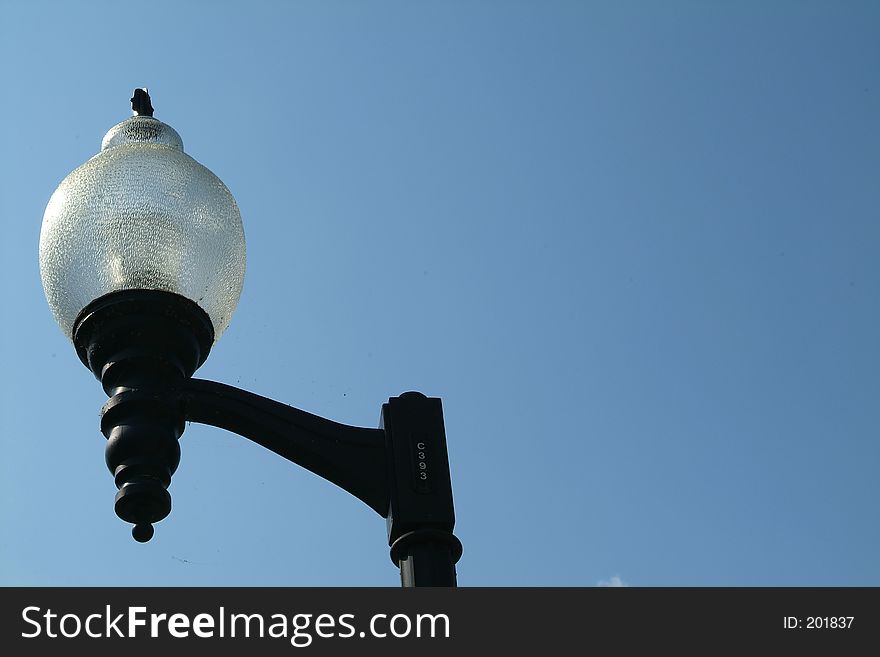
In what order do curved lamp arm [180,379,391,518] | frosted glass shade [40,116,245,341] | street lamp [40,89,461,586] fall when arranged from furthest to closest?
frosted glass shade [40,116,245,341] < curved lamp arm [180,379,391,518] < street lamp [40,89,461,586]

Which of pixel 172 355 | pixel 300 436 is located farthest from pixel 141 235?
pixel 300 436

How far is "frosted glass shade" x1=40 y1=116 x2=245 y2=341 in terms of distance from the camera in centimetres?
317

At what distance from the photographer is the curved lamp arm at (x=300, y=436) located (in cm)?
307

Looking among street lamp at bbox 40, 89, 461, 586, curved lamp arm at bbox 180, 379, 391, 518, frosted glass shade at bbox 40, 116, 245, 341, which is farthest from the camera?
frosted glass shade at bbox 40, 116, 245, 341

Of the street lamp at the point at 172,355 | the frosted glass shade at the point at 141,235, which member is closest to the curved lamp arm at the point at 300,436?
the street lamp at the point at 172,355

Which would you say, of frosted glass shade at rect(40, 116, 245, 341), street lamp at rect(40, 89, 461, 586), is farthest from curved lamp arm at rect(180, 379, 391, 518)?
frosted glass shade at rect(40, 116, 245, 341)

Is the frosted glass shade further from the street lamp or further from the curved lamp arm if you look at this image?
the curved lamp arm

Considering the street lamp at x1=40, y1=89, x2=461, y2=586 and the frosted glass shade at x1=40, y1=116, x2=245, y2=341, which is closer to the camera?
the street lamp at x1=40, y1=89, x2=461, y2=586

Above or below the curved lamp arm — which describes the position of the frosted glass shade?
above

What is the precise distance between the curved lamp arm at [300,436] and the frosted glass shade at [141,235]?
0.26m

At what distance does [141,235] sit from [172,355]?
13.7 inches

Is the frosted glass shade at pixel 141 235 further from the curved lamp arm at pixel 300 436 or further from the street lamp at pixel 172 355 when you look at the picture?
the curved lamp arm at pixel 300 436
